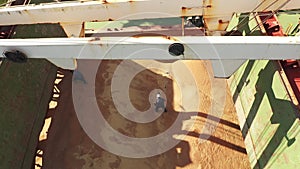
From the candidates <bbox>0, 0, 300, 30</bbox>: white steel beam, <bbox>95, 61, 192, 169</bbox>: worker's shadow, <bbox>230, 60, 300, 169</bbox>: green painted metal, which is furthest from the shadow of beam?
<bbox>0, 0, 300, 30</bbox>: white steel beam

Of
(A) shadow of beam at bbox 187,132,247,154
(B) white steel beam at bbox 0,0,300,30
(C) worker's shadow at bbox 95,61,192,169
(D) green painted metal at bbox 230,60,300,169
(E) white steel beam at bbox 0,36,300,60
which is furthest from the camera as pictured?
(A) shadow of beam at bbox 187,132,247,154

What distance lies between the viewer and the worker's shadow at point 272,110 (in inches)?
251

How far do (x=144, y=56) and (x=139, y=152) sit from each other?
433 centimetres

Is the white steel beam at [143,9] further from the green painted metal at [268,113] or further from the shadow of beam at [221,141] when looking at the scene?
the shadow of beam at [221,141]

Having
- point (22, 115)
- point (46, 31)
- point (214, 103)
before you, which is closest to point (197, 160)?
point (214, 103)

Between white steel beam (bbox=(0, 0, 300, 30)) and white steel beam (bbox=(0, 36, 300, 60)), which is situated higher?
white steel beam (bbox=(0, 0, 300, 30))

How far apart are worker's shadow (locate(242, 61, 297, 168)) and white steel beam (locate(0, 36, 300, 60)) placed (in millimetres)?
2108

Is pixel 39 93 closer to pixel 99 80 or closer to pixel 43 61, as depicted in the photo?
pixel 43 61

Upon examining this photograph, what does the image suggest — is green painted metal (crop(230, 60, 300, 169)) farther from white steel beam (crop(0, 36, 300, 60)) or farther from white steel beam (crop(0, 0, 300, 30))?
white steel beam (crop(0, 0, 300, 30))

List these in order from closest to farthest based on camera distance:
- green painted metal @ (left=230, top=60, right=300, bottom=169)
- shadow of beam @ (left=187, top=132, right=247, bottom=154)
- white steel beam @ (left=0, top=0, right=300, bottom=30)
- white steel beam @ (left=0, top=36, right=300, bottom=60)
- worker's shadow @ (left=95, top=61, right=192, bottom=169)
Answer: white steel beam @ (left=0, top=36, right=300, bottom=60) → white steel beam @ (left=0, top=0, right=300, bottom=30) → green painted metal @ (left=230, top=60, right=300, bottom=169) → worker's shadow @ (left=95, top=61, right=192, bottom=169) → shadow of beam @ (left=187, top=132, right=247, bottom=154)

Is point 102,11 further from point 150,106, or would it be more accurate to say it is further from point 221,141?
point 221,141

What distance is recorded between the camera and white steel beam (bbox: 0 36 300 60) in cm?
457

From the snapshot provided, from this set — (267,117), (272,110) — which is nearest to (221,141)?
(267,117)

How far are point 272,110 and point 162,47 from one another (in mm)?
3671
